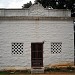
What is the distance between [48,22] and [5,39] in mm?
3601

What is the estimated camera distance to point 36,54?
18109 mm

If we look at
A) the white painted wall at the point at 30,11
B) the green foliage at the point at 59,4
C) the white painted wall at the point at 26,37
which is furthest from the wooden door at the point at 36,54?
the green foliage at the point at 59,4

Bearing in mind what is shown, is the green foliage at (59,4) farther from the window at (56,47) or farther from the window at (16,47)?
the window at (16,47)

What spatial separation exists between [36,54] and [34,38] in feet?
4.18

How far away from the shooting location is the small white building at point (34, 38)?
17875 millimetres

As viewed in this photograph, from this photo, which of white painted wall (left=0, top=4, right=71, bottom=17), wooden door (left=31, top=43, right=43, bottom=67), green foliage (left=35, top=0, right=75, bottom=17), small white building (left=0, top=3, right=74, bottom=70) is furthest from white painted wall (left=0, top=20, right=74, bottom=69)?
green foliage (left=35, top=0, right=75, bottom=17)

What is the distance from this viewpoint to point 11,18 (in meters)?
17.8

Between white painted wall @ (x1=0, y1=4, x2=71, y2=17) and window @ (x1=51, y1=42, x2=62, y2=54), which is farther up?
white painted wall @ (x1=0, y1=4, x2=71, y2=17)

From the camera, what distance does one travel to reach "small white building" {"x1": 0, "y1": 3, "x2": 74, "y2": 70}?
17.9m

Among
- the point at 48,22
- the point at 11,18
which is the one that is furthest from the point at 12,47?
the point at 48,22

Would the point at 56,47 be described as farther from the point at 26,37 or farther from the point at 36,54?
Result: the point at 26,37

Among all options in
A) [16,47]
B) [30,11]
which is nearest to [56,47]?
[16,47]

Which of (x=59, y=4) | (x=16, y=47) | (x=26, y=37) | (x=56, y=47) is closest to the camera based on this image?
(x=26, y=37)

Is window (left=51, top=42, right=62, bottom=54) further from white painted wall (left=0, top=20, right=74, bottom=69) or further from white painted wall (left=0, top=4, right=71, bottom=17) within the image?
white painted wall (left=0, top=4, right=71, bottom=17)
